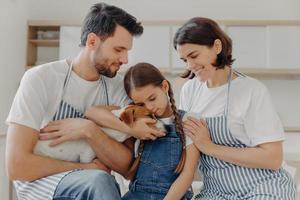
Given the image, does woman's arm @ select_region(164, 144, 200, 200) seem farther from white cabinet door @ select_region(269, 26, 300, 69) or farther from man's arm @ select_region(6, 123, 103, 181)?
white cabinet door @ select_region(269, 26, 300, 69)

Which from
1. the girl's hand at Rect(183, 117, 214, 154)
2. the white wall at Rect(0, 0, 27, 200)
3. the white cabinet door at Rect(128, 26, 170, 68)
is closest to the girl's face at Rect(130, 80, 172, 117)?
the girl's hand at Rect(183, 117, 214, 154)

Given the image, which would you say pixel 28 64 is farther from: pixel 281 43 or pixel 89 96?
pixel 89 96

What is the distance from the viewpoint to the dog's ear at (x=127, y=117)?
1.55 meters

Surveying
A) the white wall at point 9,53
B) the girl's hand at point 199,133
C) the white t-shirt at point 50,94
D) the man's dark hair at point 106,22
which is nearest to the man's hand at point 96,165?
the white t-shirt at point 50,94

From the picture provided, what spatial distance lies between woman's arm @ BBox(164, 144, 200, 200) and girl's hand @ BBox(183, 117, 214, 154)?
30mm

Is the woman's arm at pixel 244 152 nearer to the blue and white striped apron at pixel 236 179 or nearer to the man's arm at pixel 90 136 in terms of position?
the blue and white striped apron at pixel 236 179

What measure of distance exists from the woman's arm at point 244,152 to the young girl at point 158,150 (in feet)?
0.15

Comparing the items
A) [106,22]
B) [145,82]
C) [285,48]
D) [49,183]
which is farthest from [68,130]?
[285,48]

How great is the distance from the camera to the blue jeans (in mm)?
1312

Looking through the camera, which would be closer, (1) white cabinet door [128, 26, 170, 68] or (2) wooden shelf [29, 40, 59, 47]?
(1) white cabinet door [128, 26, 170, 68]

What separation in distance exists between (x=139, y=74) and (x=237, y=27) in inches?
100

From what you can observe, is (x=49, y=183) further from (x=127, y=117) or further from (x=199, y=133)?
(x=199, y=133)

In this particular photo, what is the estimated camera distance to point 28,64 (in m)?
4.16

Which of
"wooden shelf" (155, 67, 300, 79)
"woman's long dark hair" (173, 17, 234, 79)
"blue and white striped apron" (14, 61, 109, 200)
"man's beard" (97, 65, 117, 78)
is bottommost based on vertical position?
"blue and white striped apron" (14, 61, 109, 200)
